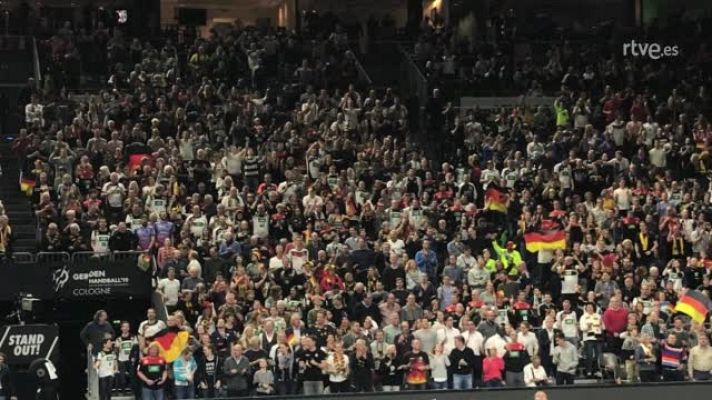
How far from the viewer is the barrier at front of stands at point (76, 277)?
35188 millimetres

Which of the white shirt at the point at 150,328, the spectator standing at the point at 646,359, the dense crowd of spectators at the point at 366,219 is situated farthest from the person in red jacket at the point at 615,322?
the white shirt at the point at 150,328

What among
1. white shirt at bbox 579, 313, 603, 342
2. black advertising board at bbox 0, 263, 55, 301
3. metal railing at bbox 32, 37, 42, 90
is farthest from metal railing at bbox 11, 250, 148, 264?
metal railing at bbox 32, 37, 42, 90

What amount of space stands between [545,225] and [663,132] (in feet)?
26.4

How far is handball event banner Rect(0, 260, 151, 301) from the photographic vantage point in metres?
35.2

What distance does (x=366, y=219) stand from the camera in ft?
127

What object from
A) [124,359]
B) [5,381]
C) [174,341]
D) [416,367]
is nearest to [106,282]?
[124,359]

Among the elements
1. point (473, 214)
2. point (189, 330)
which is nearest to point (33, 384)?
point (189, 330)

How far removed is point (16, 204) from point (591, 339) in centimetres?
1484

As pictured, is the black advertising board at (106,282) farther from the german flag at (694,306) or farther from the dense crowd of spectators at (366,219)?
the german flag at (694,306)

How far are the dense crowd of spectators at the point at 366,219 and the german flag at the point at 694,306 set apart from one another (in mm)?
578

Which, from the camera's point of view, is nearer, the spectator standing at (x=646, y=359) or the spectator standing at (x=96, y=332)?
the spectator standing at (x=96, y=332)

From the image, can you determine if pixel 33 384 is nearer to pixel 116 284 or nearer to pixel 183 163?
pixel 116 284

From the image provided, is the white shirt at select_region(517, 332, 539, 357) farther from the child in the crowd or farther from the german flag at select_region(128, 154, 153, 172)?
the german flag at select_region(128, 154, 153, 172)

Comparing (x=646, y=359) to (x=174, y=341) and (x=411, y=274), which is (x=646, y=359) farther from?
(x=174, y=341)
